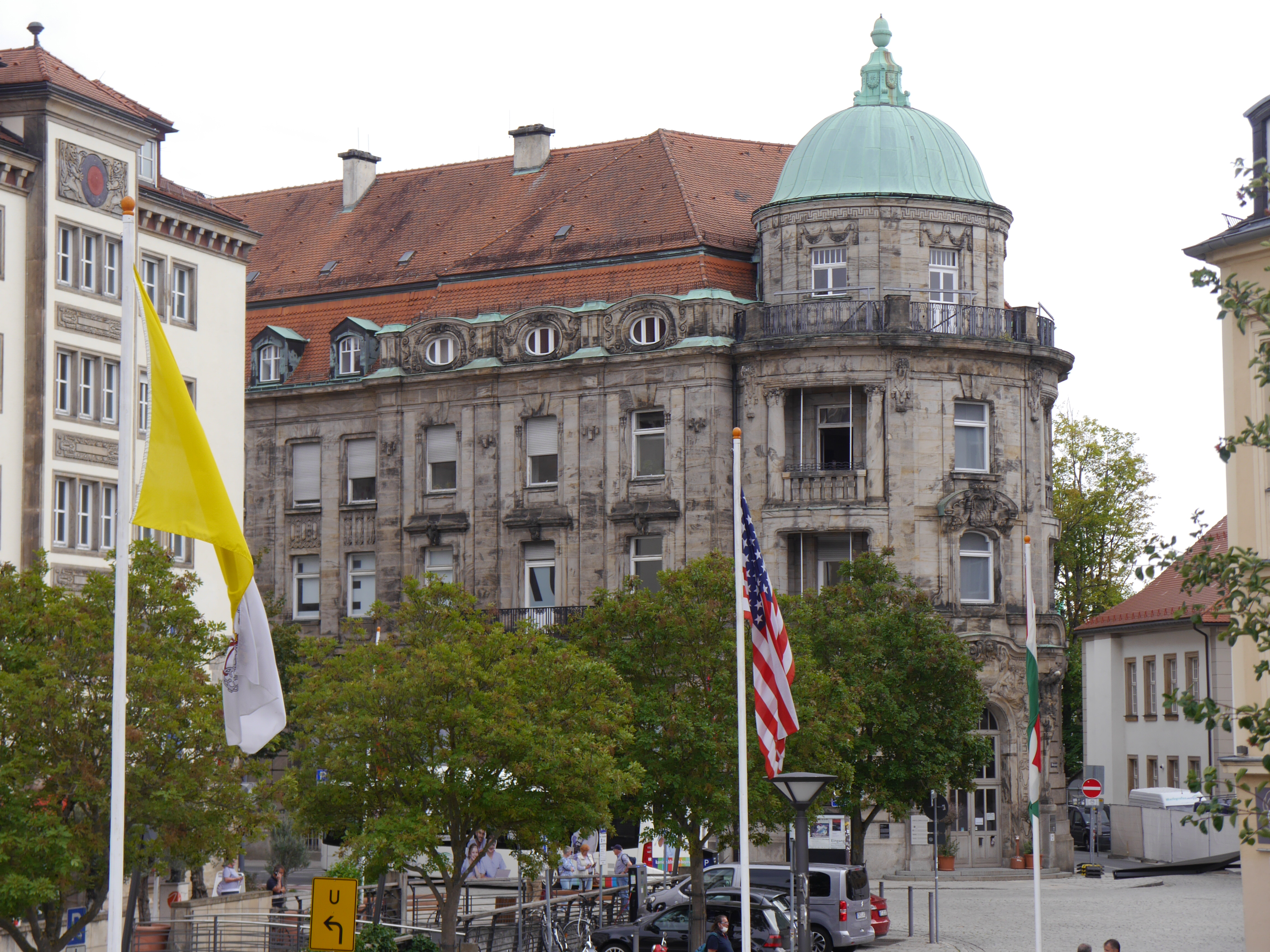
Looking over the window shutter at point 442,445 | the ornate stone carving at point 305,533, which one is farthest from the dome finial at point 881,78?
the ornate stone carving at point 305,533

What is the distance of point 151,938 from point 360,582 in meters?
30.7

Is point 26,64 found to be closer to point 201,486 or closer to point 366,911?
point 366,911

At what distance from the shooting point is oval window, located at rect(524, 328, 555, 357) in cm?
5900

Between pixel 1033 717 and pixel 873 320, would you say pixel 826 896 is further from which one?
Result: pixel 873 320

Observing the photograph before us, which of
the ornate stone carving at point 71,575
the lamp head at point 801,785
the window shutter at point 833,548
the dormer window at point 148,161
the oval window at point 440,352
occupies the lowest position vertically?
the lamp head at point 801,785

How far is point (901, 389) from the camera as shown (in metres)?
55.1

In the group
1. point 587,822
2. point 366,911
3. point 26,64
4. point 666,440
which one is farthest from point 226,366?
point 587,822

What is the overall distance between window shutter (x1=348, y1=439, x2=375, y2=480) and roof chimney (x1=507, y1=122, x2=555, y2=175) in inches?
475

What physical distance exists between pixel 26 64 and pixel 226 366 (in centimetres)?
977

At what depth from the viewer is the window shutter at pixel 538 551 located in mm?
58719

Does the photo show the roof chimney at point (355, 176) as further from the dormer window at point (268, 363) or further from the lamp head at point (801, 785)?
the lamp head at point (801, 785)

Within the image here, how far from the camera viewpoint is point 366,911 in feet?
119

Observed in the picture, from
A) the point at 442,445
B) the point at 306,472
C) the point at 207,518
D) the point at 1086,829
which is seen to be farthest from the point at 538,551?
the point at 207,518

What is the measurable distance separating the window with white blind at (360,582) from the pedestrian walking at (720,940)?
110ft
